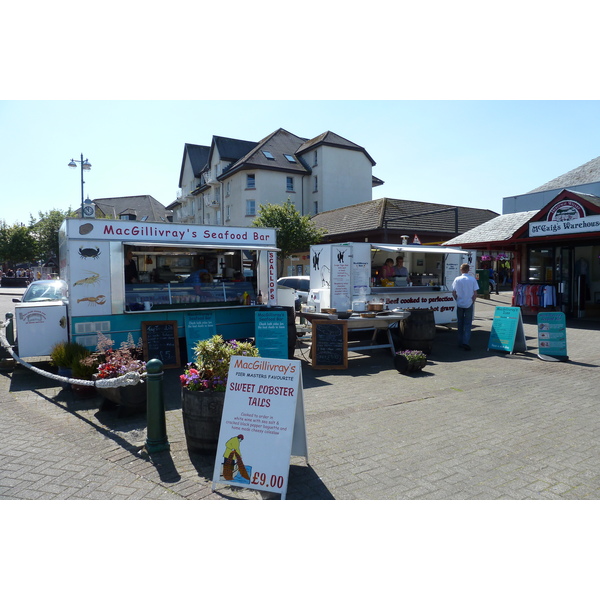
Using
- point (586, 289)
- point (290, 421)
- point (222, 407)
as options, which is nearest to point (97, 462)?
point (222, 407)

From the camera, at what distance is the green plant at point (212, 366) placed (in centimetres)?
448

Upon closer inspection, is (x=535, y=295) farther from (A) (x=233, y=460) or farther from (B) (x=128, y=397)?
(A) (x=233, y=460)

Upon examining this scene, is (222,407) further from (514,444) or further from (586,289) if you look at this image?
(586,289)

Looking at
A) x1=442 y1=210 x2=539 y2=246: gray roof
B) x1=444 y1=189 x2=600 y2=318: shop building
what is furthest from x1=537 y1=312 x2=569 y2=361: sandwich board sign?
x1=442 y1=210 x2=539 y2=246: gray roof

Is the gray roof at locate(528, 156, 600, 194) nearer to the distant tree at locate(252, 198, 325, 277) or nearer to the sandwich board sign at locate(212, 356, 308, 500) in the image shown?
the distant tree at locate(252, 198, 325, 277)

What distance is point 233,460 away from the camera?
3883mm

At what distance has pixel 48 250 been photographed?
49.4 meters

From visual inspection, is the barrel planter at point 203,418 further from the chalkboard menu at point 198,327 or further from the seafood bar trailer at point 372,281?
the seafood bar trailer at point 372,281

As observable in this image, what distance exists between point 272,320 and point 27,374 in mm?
4403

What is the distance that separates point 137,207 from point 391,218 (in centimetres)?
4226

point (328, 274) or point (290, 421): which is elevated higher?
point (328, 274)

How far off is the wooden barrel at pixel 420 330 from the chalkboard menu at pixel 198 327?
3988 mm

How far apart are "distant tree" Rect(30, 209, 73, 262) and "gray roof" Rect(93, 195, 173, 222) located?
6.22 meters

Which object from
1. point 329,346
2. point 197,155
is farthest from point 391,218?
point 197,155
